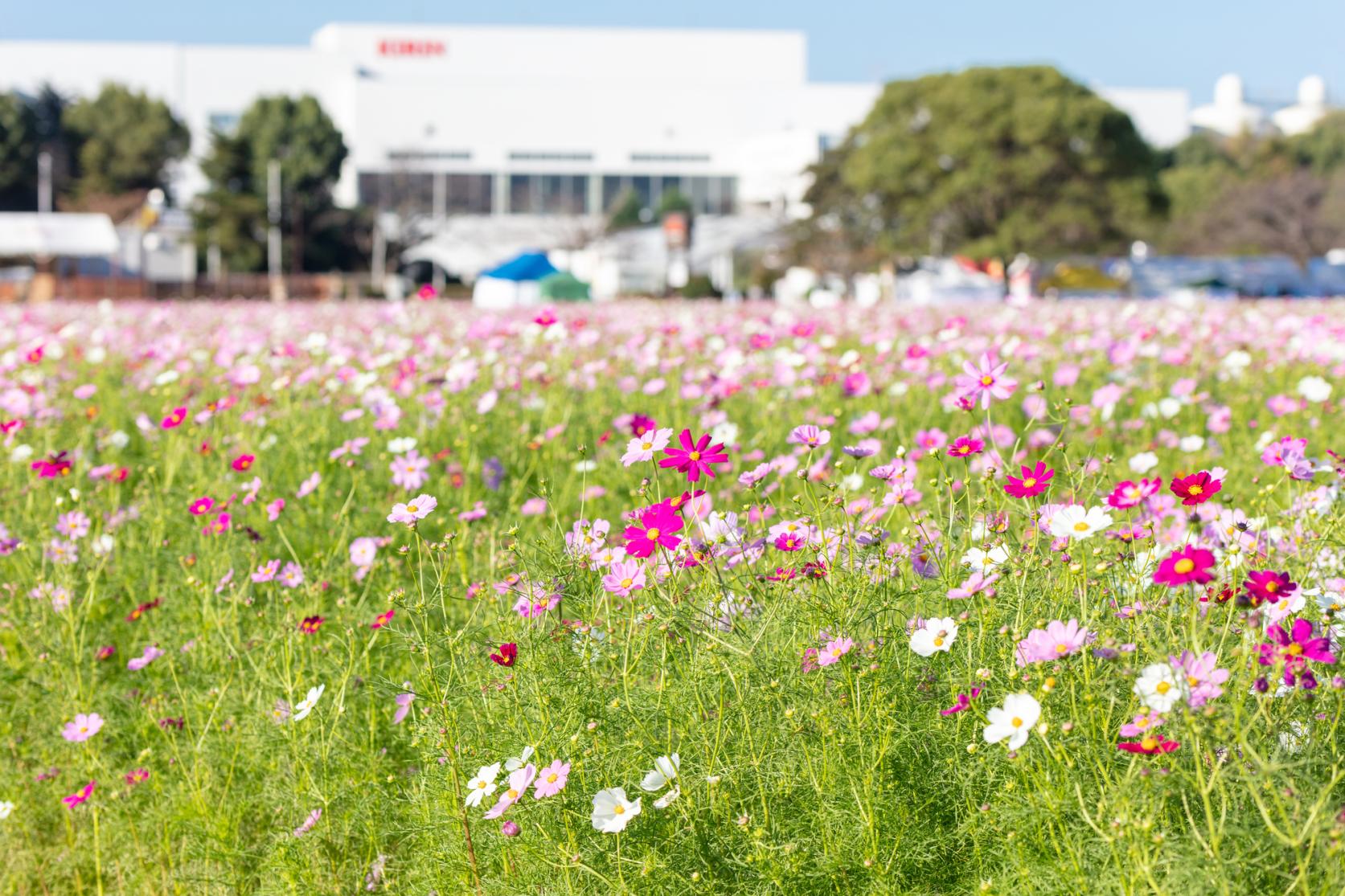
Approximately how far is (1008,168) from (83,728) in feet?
98.0

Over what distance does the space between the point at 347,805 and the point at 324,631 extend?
1.60ft

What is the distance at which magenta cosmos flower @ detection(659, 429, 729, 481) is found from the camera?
5.85ft

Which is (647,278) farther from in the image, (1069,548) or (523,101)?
(1069,548)

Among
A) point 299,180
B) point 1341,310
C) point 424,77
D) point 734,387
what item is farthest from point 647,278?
point 734,387

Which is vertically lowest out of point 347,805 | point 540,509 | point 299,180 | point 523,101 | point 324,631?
point 347,805

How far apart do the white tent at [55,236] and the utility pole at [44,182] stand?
11.4m

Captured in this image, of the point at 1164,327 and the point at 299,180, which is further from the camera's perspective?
the point at 299,180

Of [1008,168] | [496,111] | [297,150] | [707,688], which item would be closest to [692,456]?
[707,688]

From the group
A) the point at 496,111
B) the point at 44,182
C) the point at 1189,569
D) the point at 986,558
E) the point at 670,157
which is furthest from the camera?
the point at 670,157

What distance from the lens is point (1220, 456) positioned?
159 inches

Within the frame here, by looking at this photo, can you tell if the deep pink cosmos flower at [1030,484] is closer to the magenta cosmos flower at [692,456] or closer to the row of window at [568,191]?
the magenta cosmos flower at [692,456]

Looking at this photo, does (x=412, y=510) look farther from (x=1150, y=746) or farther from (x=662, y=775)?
(x=1150, y=746)

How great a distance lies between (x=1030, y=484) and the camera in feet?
5.89

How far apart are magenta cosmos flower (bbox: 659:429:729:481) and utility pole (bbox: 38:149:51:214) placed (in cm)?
5312
